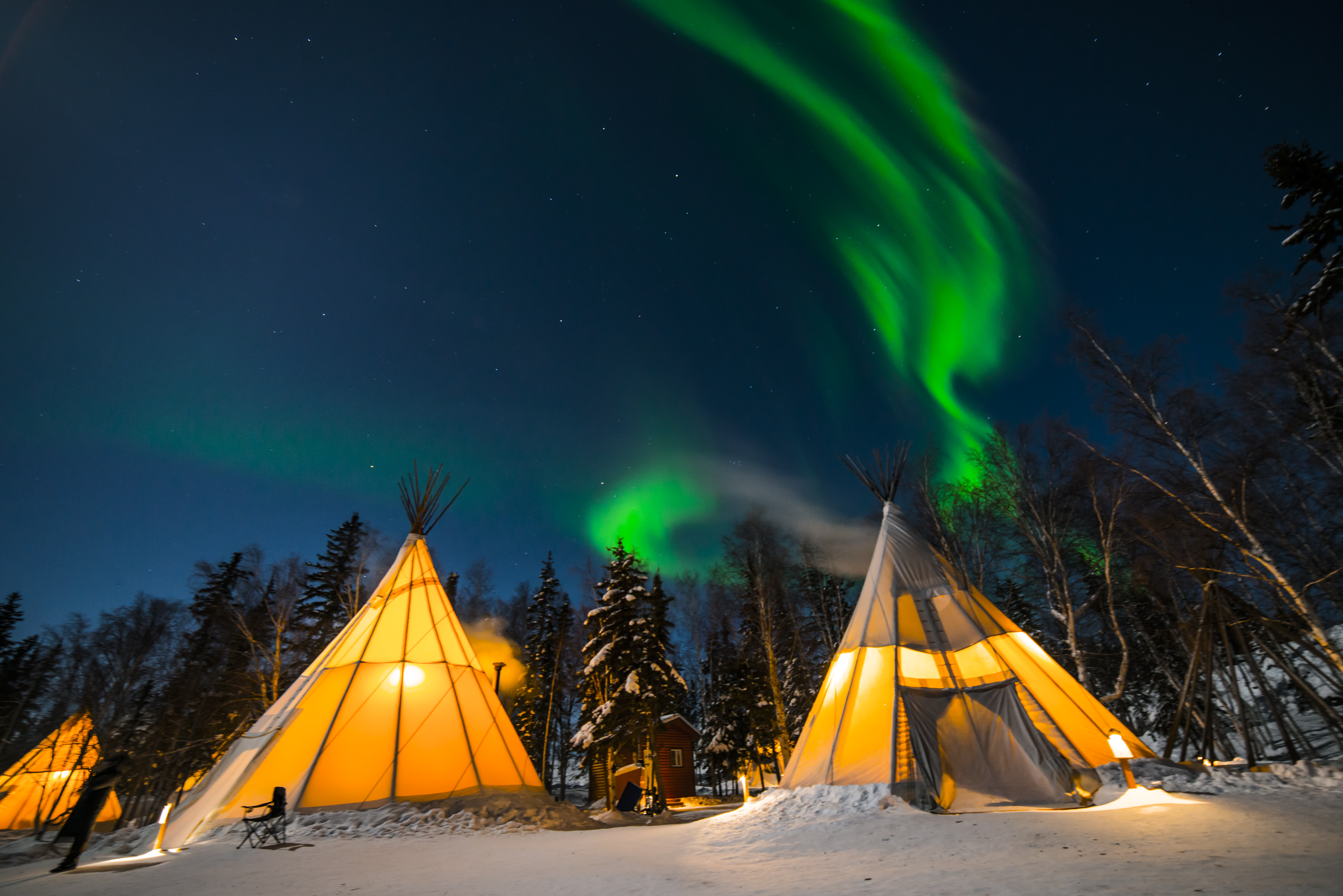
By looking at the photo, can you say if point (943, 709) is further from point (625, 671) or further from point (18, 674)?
point (18, 674)

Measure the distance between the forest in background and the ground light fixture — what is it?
2404mm

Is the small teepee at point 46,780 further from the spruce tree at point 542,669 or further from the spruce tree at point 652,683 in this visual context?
the spruce tree at point 652,683

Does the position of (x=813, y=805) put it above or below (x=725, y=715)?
below

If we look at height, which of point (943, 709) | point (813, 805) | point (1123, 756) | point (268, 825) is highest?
point (943, 709)

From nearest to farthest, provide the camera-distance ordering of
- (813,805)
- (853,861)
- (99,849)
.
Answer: (853,861)
(813,805)
(99,849)

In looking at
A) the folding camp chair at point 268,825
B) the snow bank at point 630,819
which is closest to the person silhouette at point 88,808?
the folding camp chair at point 268,825

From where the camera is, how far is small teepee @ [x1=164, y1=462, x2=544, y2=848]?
8742 millimetres

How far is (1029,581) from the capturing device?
13.8 m

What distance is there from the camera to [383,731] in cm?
967

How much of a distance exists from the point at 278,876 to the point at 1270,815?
9.34m

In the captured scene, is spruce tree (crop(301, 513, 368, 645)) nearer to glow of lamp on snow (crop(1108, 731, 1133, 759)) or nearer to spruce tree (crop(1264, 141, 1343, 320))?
glow of lamp on snow (crop(1108, 731, 1133, 759))

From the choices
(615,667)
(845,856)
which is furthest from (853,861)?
(615,667)

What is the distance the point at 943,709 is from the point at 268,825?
9632 millimetres

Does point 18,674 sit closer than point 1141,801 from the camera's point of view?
No
